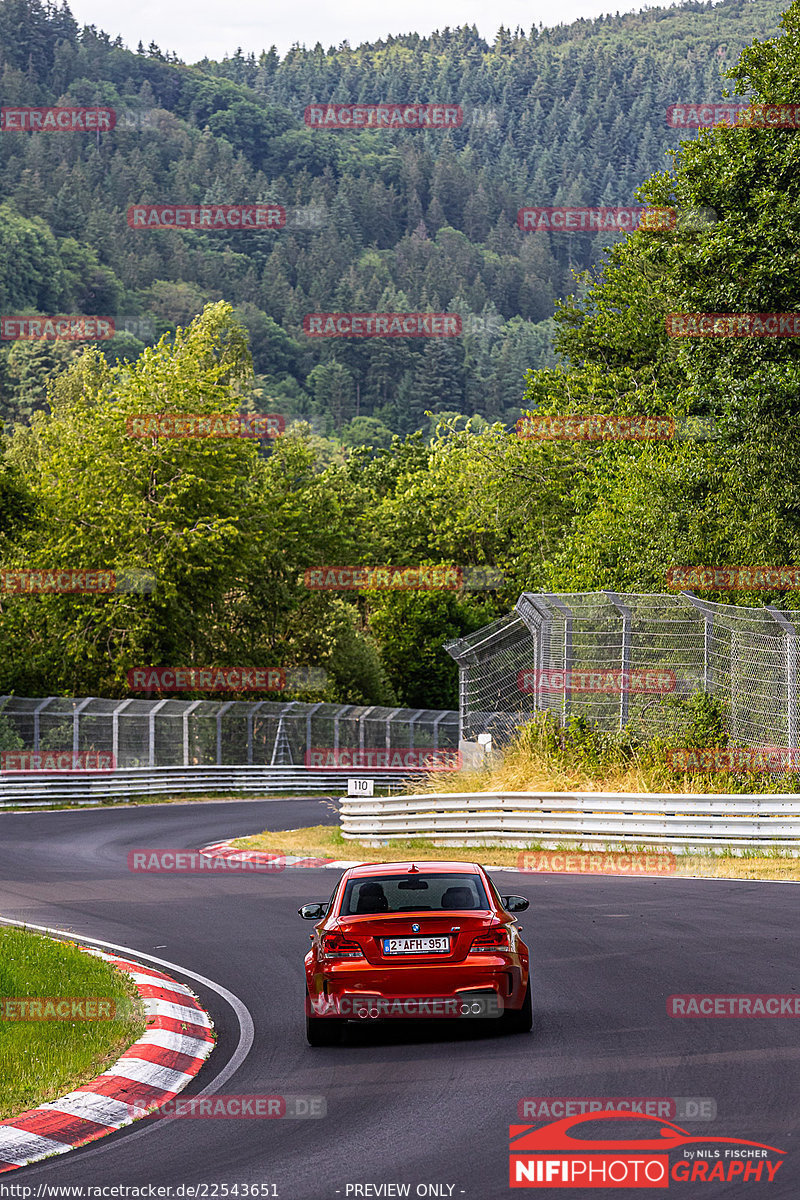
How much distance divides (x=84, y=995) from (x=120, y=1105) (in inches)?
126

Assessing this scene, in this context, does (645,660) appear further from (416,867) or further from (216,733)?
(216,733)

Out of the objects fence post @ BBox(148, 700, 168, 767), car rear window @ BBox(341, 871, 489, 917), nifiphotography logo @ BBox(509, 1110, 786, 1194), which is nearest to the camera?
nifiphotography logo @ BBox(509, 1110, 786, 1194)

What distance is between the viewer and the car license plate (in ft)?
30.2

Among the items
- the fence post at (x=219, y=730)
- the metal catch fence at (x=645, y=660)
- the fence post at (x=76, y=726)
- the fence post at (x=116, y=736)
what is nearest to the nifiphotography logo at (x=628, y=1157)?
the metal catch fence at (x=645, y=660)

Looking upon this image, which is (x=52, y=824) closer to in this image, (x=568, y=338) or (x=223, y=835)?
(x=223, y=835)

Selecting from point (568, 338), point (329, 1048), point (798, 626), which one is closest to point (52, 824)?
point (798, 626)

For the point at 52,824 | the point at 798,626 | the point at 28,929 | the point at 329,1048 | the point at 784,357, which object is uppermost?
the point at 784,357

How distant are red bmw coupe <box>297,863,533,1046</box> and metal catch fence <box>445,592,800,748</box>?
10.9 m

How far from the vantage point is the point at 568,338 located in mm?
50188

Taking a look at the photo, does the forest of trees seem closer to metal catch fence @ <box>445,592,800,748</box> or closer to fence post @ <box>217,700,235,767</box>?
fence post @ <box>217,700,235,767</box>

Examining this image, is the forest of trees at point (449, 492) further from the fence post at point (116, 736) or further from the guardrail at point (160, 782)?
the fence post at point (116, 736)

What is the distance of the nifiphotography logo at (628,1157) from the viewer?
614 centimetres

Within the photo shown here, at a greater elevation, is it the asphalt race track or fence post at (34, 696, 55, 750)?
the asphalt race track

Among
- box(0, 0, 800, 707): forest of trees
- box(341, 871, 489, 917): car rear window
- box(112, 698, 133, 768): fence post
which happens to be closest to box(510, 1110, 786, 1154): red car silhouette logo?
box(341, 871, 489, 917): car rear window
